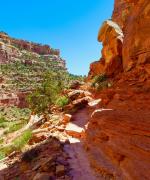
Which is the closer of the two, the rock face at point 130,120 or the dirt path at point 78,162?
the rock face at point 130,120

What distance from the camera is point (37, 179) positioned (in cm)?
1605

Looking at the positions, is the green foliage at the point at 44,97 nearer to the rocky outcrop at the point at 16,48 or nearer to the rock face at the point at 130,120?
the rock face at the point at 130,120

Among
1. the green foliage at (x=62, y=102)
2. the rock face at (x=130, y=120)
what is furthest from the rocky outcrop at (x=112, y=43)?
the green foliage at (x=62, y=102)

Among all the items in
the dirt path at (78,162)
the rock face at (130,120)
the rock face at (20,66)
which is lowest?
the dirt path at (78,162)

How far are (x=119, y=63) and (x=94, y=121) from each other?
939cm

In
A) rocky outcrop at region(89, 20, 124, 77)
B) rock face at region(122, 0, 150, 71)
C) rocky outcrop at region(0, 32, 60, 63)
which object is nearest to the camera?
rock face at region(122, 0, 150, 71)

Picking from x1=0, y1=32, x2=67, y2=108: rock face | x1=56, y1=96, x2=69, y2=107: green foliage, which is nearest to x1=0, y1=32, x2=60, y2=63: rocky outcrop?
x1=0, y1=32, x2=67, y2=108: rock face

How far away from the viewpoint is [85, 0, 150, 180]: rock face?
10875 mm

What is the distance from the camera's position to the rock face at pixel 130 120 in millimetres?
10875

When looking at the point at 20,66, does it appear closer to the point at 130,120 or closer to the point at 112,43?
the point at 112,43

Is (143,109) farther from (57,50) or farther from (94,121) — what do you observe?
(57,50)

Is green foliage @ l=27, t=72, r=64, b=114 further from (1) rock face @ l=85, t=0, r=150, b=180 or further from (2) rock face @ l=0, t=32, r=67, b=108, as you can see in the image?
(2) rock face @ l=0, t=32, r=67, b=108

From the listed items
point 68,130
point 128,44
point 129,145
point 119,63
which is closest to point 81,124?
point 68,130

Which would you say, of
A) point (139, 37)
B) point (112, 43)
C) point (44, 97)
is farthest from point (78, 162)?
point (44, 97)
